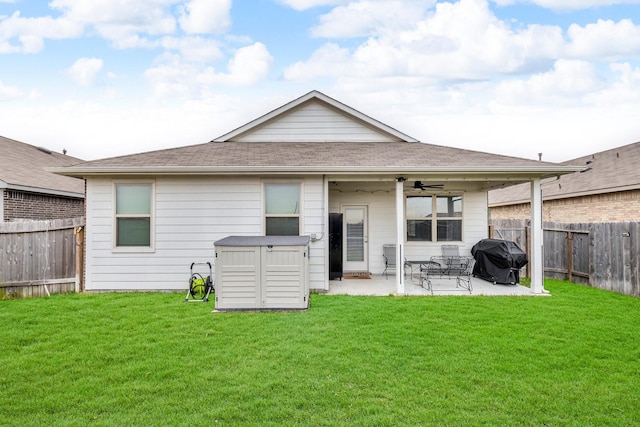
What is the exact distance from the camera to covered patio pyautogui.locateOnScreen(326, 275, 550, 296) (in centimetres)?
761

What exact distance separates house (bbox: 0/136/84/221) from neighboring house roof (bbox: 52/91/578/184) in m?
2.93

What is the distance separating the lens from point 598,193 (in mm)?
11641

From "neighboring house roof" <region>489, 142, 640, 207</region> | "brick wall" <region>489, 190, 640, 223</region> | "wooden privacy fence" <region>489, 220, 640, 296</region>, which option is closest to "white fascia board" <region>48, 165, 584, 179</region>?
"wooden privacy fence" <region>489, 220, 640, 296</region>

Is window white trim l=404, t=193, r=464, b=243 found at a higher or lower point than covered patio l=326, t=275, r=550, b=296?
higher

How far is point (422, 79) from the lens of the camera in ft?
50.7

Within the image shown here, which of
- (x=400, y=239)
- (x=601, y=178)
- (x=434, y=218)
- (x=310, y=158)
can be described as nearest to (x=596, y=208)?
(x=601, y=178)

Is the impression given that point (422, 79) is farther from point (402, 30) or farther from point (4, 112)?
point (4, 112)

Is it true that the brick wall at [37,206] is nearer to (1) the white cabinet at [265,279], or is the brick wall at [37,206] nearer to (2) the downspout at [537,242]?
(1) the white cabinet at [265,279]

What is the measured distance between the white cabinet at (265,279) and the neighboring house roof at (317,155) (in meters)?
2.06

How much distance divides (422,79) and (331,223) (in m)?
9.97

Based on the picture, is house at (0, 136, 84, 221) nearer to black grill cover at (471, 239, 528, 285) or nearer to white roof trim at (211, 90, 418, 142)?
white roof trim at (211, 90, 418, 142)

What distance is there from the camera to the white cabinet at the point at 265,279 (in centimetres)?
617

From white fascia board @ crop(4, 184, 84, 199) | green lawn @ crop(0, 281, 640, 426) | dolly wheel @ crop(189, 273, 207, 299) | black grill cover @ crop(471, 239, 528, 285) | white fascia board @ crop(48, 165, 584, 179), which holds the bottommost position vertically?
green lawn @ crop(0, 281, 640, 426)

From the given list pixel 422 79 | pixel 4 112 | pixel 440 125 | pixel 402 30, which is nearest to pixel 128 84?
pixel 4 112
